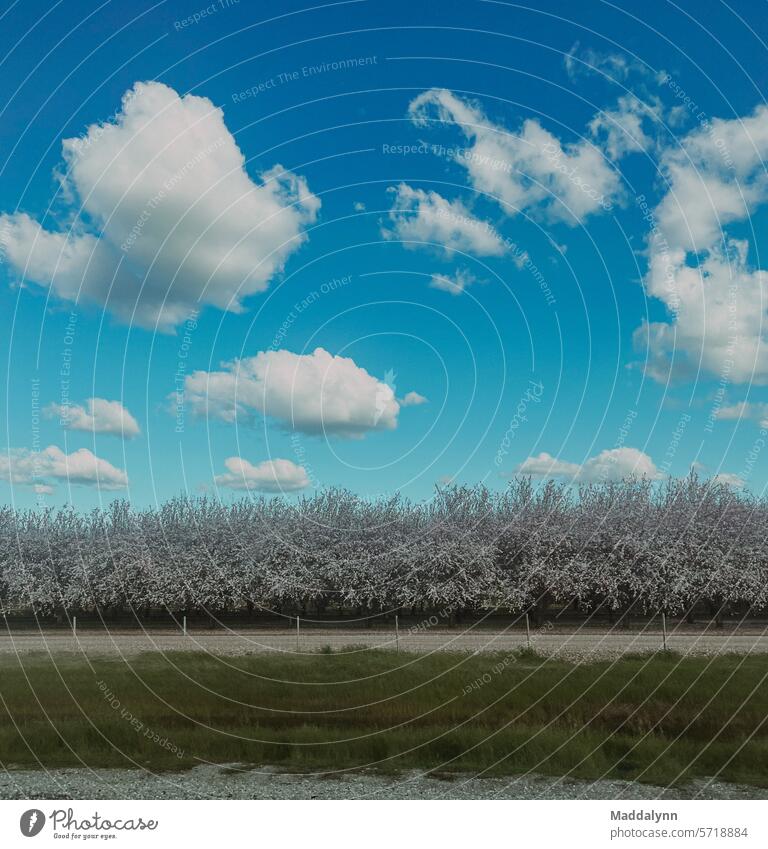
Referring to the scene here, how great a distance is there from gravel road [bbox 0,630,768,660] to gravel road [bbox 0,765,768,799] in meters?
13.8

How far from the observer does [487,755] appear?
1861cm

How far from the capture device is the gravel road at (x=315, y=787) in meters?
15.9

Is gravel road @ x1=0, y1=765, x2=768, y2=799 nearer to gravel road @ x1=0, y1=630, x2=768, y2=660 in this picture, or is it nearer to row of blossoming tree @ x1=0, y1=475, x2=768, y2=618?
gravel road @ x1=0, y1=630, x2=768, y2=660

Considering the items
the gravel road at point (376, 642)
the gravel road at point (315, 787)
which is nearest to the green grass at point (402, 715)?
the gravel road at point (315, 787)

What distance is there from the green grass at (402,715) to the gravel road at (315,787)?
0.68m

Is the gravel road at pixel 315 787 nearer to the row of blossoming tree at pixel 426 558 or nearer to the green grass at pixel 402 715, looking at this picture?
the green grass at pixel 402 715

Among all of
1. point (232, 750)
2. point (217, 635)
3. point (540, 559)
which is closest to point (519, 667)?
point (232, 750)

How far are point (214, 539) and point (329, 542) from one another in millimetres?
9296

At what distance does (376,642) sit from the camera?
42.4 m

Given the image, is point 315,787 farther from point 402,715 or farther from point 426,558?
point 426,558

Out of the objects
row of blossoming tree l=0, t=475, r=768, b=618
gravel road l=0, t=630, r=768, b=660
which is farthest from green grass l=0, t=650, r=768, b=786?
row of blossoming tree l=0, t=475, r=768, b=618

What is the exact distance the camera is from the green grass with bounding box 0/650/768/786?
18.3 m

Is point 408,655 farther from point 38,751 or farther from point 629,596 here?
point 629,596

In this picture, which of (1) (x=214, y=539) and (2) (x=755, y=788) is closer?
(2) (x=755, y=788)
